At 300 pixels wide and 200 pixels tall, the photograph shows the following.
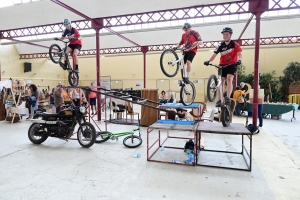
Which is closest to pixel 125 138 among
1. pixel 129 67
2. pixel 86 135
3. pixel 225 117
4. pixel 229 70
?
pixel 86 135

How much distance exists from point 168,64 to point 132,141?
2.35m

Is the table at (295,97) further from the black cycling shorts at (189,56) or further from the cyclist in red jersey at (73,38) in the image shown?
the cyclist in red jersey at (73,38)

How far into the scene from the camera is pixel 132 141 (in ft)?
17.1

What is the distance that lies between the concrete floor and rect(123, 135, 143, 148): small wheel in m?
0.12

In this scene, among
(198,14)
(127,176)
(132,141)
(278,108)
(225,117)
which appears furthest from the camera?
(278,108)

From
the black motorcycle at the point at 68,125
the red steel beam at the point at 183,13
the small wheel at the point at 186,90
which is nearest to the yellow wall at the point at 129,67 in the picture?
the red steel beam at the point at 183,13

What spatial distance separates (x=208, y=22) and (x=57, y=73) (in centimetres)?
1620

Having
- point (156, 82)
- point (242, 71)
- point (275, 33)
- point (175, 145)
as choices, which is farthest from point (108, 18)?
point (242, 71)

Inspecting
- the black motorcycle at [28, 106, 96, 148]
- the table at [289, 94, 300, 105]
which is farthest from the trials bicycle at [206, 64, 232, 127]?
the table at [289, 94, 300, 105]

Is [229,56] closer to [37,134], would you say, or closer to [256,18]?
[256,18]

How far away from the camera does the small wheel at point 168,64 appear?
418cm

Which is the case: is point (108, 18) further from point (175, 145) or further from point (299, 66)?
point (299, 66)

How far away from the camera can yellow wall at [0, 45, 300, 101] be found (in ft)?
49.8

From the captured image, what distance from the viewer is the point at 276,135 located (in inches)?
246
